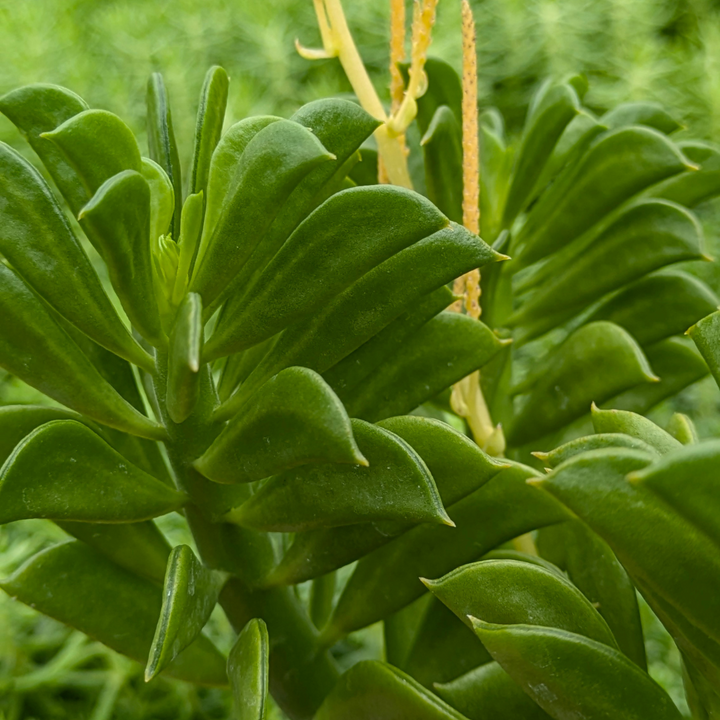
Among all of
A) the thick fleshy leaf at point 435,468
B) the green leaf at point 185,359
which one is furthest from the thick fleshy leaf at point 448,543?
the green leaf at point 185,359

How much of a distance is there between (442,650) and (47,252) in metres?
0.27

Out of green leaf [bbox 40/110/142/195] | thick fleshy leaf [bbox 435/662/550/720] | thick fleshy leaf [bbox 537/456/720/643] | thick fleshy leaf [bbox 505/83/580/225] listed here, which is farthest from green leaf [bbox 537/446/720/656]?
thick fleshy leaf [bbox 505/83/580/225]

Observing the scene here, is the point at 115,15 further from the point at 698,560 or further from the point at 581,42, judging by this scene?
the point at 698,560

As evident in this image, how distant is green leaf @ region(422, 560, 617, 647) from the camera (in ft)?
1.12

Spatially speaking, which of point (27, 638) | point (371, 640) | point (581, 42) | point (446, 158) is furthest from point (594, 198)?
point (581, 42)

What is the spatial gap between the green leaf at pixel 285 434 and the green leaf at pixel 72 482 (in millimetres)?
33

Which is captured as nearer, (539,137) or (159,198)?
(159,198)

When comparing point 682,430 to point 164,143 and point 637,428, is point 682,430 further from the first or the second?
point 164,143

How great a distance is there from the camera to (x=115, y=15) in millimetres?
1328

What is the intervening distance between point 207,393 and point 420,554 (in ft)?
0.42

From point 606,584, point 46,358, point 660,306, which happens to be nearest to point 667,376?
point 660,306

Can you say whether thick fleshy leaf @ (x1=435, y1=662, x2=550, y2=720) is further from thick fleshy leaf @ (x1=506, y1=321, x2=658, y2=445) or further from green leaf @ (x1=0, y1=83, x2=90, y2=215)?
green leaf @ (x1=0, y1=83, x2=90, y2=215)

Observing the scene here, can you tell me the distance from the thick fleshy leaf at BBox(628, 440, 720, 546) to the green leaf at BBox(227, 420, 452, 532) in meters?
0.09

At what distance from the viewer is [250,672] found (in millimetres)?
344
